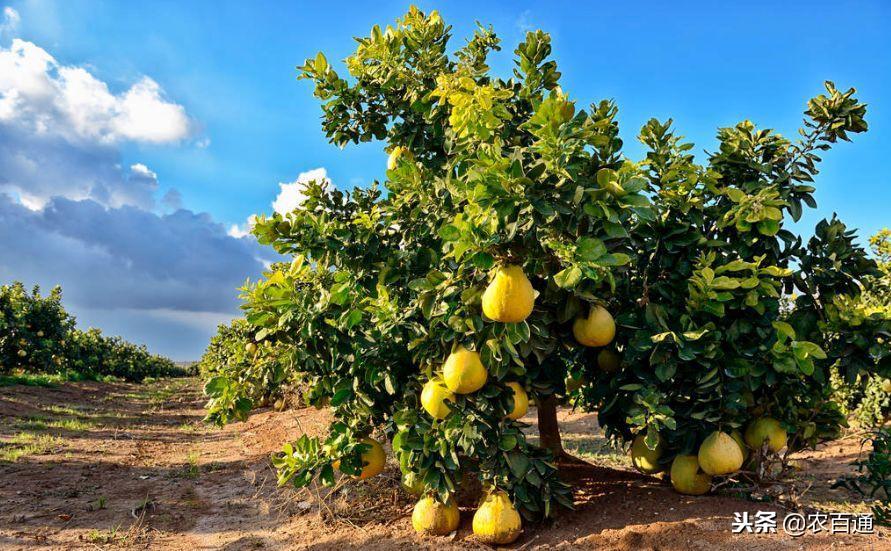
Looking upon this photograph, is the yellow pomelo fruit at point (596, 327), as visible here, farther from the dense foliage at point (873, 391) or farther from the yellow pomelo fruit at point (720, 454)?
the dense foliage at point (873, 391)

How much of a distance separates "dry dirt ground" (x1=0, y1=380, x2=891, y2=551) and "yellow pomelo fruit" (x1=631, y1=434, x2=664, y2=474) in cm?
21

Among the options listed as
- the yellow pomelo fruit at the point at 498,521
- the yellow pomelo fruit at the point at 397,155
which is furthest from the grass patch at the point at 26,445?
the yellow pomelo fruit at the point at 498,521

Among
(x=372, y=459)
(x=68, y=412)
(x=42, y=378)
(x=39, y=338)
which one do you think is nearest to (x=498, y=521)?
(x=372, y=459)

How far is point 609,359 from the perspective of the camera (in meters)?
4.60

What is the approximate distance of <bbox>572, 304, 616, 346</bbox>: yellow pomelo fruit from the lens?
3859 mm

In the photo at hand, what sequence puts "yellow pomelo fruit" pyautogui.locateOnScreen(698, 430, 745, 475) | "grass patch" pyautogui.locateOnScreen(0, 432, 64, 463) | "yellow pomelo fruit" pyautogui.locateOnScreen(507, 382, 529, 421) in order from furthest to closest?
"grass patch" pyautogui.locateOnScreen(0, 432, 64, 463) → "yellow pomelo fruit" pyautogui.locateOnScreen(698, 430, 745, 475) → "yellow pomelo fruit" pyautogui.locateOnScreen(507, 382, 529, 421)

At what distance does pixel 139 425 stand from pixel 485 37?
1391 centimetres

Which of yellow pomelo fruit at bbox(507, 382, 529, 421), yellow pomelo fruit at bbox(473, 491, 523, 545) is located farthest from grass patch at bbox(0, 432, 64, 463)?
yellow pomelo fruit at bbox(507, 382, 529, 421)

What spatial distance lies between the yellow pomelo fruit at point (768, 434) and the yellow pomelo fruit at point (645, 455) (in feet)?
2.38

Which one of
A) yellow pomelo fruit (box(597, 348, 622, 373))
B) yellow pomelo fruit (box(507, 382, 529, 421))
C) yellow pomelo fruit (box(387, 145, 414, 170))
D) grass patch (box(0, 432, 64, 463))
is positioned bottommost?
grass patch (box(0, 432, 64, 463))

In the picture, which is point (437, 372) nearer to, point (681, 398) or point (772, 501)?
point (681, 398)

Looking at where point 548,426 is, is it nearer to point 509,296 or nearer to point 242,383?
point 509,296

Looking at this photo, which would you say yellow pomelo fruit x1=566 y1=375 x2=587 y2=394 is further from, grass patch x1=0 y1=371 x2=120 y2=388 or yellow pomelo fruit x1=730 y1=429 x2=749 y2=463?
grass patch x1=0 y1=371 x2=120 y2=388

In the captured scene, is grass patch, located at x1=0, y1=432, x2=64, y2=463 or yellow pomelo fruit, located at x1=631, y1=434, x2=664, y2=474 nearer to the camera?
yellow pomelo fruit, located at x1=631, y1=434, x2=664, y2=474
